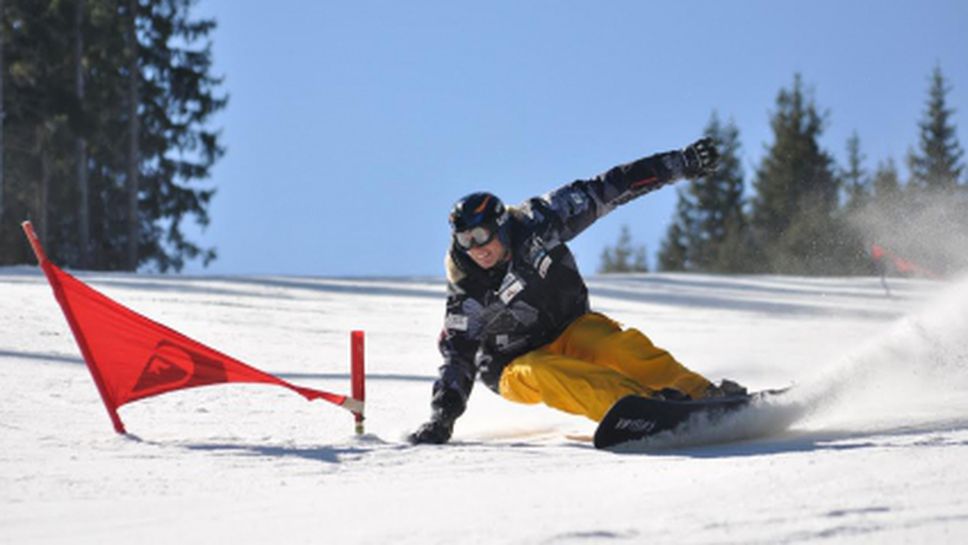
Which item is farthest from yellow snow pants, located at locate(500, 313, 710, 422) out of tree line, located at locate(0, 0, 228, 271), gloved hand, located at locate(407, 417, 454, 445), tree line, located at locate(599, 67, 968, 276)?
tree line, located at locate(599, 67, 968, 276)

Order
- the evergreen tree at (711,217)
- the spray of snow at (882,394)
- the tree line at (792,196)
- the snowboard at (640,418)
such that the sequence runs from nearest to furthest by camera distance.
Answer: the snowboard at (640,418), the spray of snow at (882,394), the tree line at (792,196), the evergreen tree at (711,217)

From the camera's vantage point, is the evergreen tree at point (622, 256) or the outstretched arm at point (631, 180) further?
the evergreen tree at point (622, 256)

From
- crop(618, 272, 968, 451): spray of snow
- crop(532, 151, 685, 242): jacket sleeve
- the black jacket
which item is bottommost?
crop(618, 272, 968, 451): spray of snow

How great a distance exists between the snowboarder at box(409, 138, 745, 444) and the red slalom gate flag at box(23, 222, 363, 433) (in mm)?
686

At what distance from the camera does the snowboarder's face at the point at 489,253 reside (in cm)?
469

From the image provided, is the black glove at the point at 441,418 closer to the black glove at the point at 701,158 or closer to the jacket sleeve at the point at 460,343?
the jacket sleeve at the point at 460,343

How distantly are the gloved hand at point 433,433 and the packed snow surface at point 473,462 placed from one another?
0.33ft

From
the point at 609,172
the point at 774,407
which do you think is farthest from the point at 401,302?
the point at 774,407

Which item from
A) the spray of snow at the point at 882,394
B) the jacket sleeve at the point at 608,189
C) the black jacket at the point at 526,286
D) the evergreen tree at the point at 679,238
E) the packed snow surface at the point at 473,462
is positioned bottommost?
the packed snow surface at the point at 473,462

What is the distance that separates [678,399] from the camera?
4336mm

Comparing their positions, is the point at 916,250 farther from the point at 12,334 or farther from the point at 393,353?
the point at 12,334

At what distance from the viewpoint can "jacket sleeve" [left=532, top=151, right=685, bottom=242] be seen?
5027mm

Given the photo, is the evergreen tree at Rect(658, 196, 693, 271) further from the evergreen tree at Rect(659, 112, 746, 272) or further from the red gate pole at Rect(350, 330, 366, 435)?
the red gate pole at Rect(350, 330, 366, 435)

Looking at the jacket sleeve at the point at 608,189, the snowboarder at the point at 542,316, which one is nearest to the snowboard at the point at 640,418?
the snowboarder at the point at 542,316
